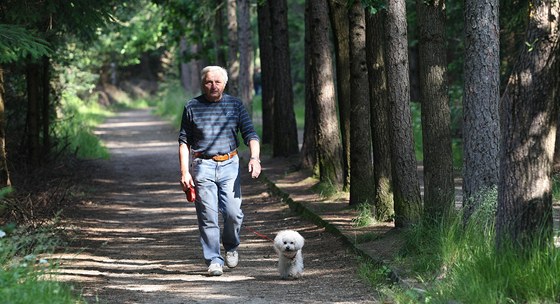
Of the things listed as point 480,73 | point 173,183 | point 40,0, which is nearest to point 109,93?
point 173,183

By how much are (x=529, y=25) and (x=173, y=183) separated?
1627cm

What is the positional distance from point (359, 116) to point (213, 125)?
406 centimetres

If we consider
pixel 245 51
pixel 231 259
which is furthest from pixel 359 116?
pixel 245 51

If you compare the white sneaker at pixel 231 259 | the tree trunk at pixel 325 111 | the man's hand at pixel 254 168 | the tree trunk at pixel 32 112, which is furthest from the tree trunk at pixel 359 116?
the tree trunk at pixel 32 112

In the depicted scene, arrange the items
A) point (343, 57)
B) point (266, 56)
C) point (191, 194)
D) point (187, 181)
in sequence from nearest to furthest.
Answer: point (187, 181) → point (191, 194) → point (343, 57) → point (266, 56)

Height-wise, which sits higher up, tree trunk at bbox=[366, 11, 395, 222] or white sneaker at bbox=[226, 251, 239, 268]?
tree trunk at bbox=[366, 11, 395, 222]

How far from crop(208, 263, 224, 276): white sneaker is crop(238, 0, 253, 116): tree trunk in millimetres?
16808

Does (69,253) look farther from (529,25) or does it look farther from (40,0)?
(529,25)

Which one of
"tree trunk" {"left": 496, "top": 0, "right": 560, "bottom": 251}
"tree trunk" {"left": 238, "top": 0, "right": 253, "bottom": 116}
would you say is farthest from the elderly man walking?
"tree trunk" {"left": 238, "top": 0, "right": 253, "bottom": 116}

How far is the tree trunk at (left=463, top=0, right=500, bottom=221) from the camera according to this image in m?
10.2

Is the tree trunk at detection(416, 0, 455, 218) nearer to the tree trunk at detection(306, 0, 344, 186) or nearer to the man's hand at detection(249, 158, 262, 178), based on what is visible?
the man's hand at detection(249, 158, 262, 178)

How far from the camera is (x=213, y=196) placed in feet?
35.8

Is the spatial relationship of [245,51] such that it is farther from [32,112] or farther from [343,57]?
[343,57]

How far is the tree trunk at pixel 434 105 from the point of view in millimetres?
11328
